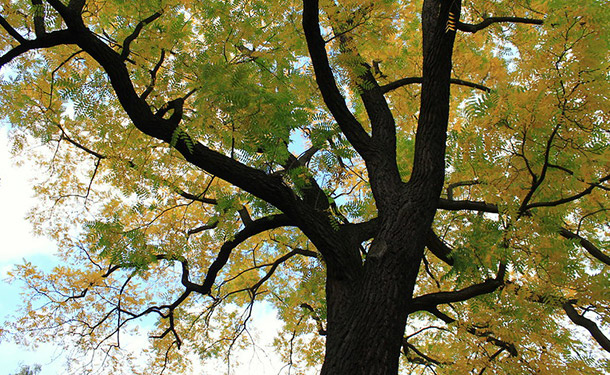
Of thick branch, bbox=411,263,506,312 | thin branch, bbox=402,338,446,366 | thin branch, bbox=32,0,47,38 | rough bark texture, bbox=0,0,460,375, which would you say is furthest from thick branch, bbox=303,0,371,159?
thin branch, bbox=402,338,446,366

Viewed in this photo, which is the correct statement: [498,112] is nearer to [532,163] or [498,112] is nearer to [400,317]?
[532,163]

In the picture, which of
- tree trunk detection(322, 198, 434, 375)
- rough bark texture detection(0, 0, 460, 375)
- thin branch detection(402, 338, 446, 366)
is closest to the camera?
tree trunk detection(322, 198, 434, 375)

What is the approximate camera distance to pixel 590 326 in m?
3.86

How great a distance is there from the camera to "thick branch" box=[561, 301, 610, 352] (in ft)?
12.1

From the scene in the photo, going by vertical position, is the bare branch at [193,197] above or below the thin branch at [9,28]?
above

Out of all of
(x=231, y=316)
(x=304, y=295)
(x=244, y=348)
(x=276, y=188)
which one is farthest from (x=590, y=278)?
(x=244, y=348)

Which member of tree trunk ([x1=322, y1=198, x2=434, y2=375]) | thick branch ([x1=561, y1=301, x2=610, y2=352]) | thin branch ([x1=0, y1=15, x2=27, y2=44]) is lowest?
tree trunk ([x1=322, y1=198, x2=434, y2=375])

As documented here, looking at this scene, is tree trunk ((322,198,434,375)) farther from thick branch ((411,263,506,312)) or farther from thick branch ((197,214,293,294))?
thick branch ((197,214,293,294))

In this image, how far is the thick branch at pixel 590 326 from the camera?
12.1ft

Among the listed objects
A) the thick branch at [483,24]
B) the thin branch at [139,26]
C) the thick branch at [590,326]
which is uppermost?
the thick branch at [483,24]

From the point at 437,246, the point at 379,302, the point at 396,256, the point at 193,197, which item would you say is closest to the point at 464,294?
the point at 437,246

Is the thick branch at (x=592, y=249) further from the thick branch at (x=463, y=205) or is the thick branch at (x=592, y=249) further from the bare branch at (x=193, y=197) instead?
the bare branch at (x=193, y=197)

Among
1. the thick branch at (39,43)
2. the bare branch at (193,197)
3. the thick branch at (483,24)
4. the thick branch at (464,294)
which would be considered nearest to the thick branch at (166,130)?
the thick branch at (39,43)

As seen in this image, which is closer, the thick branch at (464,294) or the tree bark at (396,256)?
the tree bark at (396,256)
